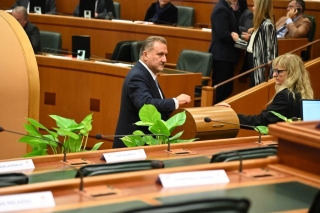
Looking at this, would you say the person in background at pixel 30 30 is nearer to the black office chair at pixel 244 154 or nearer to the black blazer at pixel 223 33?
the black blazer at pixel 223 33

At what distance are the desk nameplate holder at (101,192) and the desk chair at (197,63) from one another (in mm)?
5169

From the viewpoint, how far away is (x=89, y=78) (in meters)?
7.72

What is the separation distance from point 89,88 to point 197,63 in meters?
1.20

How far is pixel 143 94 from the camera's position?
16.9 feet

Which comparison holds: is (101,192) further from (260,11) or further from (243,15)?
(243,15)

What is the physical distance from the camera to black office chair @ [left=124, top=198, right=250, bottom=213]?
195 centimetres

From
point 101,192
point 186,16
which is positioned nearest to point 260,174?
point 101,192

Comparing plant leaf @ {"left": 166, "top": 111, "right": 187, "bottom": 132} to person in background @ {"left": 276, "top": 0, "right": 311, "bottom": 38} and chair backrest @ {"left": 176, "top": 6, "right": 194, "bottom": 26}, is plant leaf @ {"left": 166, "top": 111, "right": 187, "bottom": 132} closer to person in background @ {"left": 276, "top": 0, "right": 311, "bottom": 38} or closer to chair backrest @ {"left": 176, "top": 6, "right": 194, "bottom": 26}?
person in background @ {"left": 276, "top": 0, "right": 311, "bottom": 38}

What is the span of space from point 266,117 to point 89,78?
288cm

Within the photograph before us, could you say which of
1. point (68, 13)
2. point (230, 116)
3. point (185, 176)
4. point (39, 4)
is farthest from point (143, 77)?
point (68, 13)

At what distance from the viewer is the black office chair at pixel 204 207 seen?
6.41 ft

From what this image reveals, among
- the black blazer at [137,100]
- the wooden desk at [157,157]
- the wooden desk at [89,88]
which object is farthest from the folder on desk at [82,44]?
the wooden desk at [157,157]

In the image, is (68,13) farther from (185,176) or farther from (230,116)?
(185,176)

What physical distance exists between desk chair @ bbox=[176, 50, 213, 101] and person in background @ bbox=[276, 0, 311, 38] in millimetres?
1079
